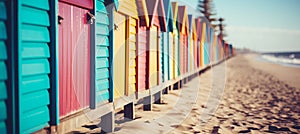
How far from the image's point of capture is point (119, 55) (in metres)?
4.97

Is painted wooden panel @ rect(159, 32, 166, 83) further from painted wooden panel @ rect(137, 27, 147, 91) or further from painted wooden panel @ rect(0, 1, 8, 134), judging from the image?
painted wooden panel @ rect(0, 1, 8, 134)

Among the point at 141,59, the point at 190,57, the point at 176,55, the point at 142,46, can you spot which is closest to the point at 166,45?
the point at 176,55

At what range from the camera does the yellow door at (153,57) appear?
6934mm

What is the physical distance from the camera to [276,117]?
720 centimetres

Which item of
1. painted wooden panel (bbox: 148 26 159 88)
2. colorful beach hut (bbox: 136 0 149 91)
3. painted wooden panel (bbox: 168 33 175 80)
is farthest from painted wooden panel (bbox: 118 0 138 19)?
painted wooden panel (bbox: 168 33 175 80)

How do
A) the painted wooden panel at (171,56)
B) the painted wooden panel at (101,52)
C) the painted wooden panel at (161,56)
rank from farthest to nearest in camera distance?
1. the painted wooden panel at (171,56)
2. the painted wooden panel at (161,56)
3. the painted wooden panel at (101,52)

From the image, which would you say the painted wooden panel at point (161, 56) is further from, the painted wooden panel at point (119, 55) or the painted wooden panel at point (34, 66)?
the painted wooden panel at point (34, 66)

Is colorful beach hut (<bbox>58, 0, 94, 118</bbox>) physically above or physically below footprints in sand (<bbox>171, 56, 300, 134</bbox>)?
above

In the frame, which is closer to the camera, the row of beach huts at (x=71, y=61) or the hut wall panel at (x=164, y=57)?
the row of beach huts at (x=71, y=61)

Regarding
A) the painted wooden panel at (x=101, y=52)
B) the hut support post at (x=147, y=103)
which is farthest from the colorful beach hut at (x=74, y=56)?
the hut support post at (x=147, y=103)

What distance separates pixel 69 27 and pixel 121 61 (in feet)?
5.79

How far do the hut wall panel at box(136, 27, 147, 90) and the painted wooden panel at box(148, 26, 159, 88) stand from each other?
0.90 feet

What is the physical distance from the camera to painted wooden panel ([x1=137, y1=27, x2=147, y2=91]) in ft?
19.7

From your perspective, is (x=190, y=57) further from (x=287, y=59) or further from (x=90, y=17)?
(x=287, y=59)
